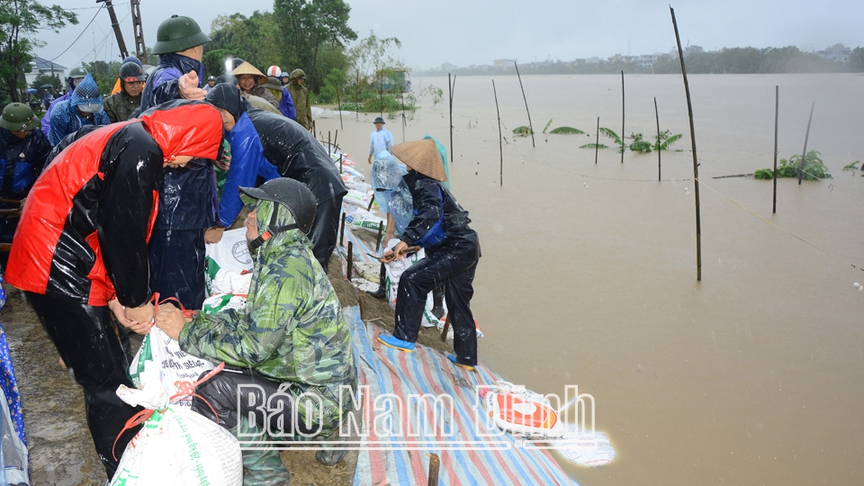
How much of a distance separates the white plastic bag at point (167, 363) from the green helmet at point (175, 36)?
5.95 feet

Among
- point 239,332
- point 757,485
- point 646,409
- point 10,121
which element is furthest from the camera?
point 646,409

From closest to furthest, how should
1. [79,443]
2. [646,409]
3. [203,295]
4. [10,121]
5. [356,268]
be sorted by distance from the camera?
[79,443] → [203,295] → [10,121] → [646,409] → [356,268]

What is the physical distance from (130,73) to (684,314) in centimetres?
523

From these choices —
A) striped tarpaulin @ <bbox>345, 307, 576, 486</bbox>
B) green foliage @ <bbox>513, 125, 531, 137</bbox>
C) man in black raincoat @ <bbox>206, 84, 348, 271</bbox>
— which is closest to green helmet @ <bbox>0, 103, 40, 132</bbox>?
man in black raincoat @ <bbox>206, 84, 348, 271</bbox>

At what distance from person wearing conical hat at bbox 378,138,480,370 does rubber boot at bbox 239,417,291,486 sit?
1566mm

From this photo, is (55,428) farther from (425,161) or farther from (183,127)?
(425,161)

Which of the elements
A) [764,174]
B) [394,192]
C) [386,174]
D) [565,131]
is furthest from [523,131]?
[394,192]

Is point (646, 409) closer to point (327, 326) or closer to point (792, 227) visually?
point (327, 326)

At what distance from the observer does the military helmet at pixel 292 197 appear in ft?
5.82

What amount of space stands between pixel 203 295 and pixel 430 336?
1945mm

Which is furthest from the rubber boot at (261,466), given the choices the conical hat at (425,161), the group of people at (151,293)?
the conical hat at (425,161)

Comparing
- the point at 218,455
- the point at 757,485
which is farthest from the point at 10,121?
the point at 757,485

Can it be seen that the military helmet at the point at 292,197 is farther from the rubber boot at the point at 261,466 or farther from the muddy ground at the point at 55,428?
the muddy ground at the point at 55,428

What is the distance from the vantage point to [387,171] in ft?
16.5
